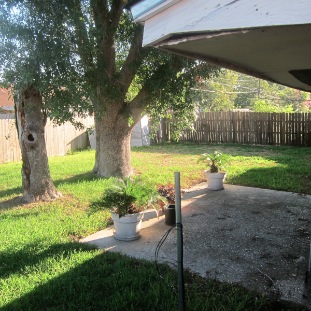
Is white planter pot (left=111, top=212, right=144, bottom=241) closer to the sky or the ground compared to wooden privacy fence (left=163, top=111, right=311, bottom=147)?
closer to the ground

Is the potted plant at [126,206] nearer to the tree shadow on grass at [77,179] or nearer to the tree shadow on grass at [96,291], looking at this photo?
the tree shadow on grass at [96,291]

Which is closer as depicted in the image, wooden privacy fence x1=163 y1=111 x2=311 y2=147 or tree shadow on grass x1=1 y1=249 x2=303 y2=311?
tree shadow on grass x1=1 y1=249 x2=303 y2=311

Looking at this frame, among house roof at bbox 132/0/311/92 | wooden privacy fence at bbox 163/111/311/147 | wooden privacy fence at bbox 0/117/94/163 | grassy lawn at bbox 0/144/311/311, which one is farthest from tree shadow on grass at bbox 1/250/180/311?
wooden privacy fence at bbox 163/111/311/147

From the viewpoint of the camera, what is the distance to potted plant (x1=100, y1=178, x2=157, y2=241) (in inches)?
173

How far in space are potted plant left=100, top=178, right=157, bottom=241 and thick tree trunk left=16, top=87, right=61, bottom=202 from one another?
2.22 m

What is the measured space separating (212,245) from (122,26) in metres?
4.90

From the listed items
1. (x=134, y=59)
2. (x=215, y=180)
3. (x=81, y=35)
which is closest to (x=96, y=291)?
(x=81, y=35)

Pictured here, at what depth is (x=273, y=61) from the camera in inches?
146

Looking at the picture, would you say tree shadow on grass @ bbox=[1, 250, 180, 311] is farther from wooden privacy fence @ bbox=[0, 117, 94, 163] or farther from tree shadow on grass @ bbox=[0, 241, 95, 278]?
wooden privacy fence @ bbox=[0, 117, 94, 163]

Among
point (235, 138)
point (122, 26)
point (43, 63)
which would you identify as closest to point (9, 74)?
point (43, 63)

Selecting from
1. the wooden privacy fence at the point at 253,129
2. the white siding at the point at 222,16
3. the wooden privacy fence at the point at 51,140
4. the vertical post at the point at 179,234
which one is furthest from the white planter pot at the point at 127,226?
the wooden privacy fence at the point at 253,129

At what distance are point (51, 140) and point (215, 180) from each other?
859 centimetres

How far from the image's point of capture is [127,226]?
441cm

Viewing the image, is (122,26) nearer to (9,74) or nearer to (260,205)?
(9,74)
